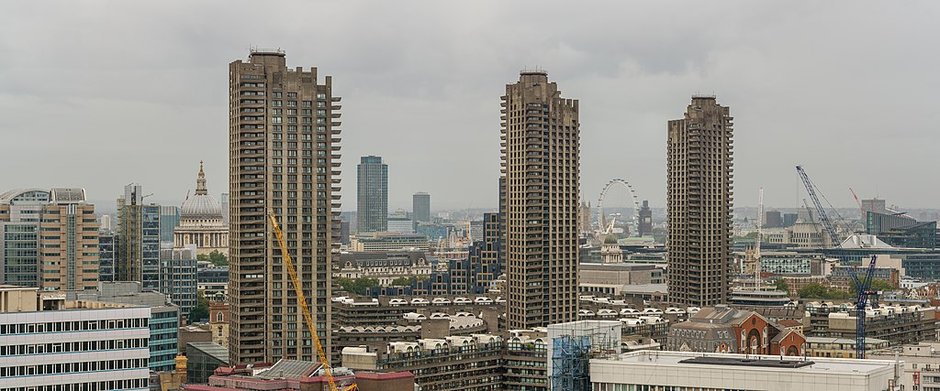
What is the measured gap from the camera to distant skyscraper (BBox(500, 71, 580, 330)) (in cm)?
18550

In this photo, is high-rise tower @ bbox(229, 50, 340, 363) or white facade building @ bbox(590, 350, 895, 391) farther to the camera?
high-rise tower @ bbox(229, 50, 340, 363)

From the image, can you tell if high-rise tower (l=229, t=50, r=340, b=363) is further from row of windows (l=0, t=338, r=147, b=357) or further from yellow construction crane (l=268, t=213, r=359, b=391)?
row of windows (l=0, t=338, r=147, b=357)

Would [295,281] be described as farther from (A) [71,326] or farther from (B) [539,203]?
(A) [71,326]

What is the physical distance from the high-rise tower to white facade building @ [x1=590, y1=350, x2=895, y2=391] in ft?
192

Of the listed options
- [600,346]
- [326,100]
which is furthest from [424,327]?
[600,346]

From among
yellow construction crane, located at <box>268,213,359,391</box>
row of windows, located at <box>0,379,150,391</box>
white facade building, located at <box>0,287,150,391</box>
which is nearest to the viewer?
white facade building, located at <box>0,287,150,391</box>

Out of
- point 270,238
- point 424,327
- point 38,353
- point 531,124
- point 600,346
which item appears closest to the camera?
point 38,353

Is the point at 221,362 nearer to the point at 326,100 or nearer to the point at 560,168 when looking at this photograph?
the point at 326,100

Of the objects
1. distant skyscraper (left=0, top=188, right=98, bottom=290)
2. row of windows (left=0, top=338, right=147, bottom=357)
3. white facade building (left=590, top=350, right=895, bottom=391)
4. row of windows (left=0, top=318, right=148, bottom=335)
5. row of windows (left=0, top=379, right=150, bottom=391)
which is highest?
distant skyscraper (left=0, top=188, right=98, bottom=290)

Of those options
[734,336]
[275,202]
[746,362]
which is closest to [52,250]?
[275,202]

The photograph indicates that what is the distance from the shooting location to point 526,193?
186375mm

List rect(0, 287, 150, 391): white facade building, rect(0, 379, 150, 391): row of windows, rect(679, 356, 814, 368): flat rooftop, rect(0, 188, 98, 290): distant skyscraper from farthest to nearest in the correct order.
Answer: rect(0, 188, 98, 290): distant skyscraper < rect(679, 356, 814, 368): flat rooftop < rect(0, 379, 150, 391): row of windows < rect(0, 287, 150, 391): white facade building

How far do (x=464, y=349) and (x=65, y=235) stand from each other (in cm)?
6106

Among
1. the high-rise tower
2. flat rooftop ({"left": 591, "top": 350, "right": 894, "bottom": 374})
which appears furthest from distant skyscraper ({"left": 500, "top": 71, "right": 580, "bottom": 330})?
flat rooftop ({"left": 591, "top": 350, "right": 894, "bottom": 374})
